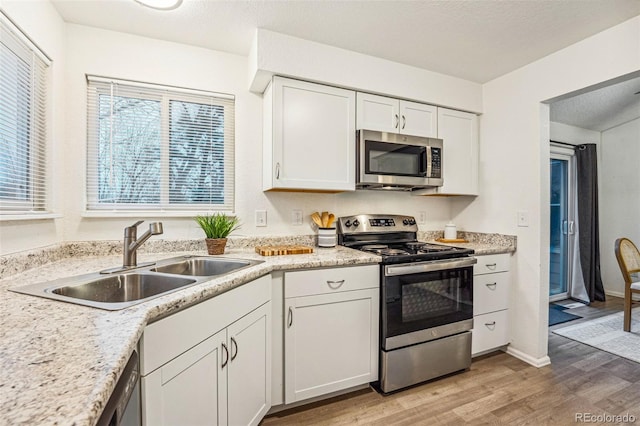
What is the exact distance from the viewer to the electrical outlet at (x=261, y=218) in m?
2.22

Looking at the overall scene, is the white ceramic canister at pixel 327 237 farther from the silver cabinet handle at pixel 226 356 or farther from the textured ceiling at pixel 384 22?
the textured ceiling at pixel 384 22

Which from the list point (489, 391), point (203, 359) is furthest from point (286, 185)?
point (489, 391)

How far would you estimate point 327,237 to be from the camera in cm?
220

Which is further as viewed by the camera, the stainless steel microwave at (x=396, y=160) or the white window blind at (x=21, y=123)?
the stainless steel microwave at (x=396, y=160)

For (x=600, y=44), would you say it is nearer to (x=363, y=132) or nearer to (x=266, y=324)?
(x=363, y=132)

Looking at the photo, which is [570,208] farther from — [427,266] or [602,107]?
[427,266]

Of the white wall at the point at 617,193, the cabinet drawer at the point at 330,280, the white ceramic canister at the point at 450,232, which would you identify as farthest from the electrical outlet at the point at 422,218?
the white wall at the point at 617,193

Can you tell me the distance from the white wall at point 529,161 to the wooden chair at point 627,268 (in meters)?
1.30

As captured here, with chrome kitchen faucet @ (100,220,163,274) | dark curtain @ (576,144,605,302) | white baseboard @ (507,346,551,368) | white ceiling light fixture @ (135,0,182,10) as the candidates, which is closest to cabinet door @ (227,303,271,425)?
chrome kitchen faucet @ (100,220,163,274)

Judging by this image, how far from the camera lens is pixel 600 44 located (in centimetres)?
191

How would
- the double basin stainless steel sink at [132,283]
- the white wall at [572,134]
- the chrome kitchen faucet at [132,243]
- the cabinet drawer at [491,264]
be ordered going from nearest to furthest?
the double basin stainless steel sink at [132,283], the chrome kitchen faucet at [132,243], the cabinet drawer at [491,264], the white wall at [572,134]

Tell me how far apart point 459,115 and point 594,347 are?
7.42 ft

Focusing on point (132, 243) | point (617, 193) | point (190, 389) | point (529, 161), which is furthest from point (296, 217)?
point (617, 193)

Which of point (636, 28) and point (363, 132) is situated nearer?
point (636, 28)
